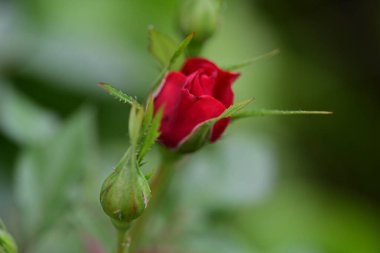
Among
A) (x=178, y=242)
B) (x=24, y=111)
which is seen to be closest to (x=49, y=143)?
(x=24, y=111)

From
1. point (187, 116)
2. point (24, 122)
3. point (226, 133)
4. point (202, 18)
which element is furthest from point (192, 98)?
point (226, 133)

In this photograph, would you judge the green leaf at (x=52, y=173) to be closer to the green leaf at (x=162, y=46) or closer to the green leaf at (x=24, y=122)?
the green leaf at (x=24, y=122)

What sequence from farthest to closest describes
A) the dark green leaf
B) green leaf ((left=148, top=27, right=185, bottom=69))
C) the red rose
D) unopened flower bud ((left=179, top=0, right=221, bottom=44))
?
unopened flower bud ((left=179, top=0, right=221, bottom=44)) < green leaf ((left=148, top=27, right=185, bottom=69)) < the red rose < the dark green leaf

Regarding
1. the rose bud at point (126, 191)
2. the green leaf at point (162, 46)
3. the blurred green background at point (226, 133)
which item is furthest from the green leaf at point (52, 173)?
the rose bud at point (126, 191)

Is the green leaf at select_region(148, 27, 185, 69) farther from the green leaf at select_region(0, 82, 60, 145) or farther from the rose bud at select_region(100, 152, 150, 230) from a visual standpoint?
the green leaf at select_region(0, 82, 60, 145)

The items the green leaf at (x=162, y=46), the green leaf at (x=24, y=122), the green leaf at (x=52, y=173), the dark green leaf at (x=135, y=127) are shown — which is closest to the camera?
the dark green leaf at (x=135, y=127)

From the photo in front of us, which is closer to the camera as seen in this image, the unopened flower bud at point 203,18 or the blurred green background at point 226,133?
the unopened flower bud at point 203,18

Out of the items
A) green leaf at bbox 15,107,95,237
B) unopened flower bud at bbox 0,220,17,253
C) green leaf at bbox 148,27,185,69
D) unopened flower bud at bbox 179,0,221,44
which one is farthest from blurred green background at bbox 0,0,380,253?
unopened flower bud at bbox 0,220,17,253
